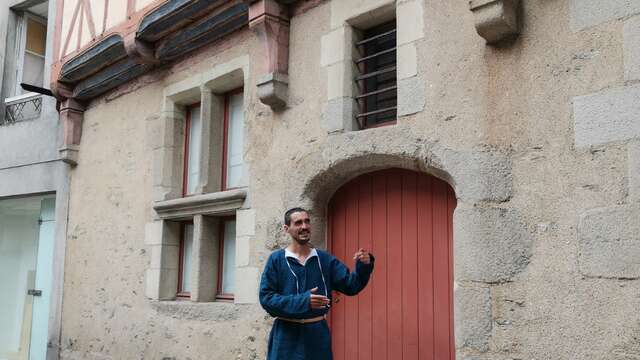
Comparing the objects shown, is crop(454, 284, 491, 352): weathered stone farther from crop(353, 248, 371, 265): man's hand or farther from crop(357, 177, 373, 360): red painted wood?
crop(357, 177, 373, 360): red painted wood

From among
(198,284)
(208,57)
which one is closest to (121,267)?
(198,284)

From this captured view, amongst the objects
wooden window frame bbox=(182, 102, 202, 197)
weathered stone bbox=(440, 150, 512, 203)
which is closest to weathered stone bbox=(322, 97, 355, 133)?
weathered stone bbox=(440, 150, 512, 203)

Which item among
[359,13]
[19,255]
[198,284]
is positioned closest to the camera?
[359,13]

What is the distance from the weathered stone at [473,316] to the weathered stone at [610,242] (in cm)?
52

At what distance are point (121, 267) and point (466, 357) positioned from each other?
377cm

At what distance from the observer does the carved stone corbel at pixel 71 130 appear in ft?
22.6

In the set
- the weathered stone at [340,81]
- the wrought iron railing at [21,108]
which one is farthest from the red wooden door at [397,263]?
the wrought iron railing at [21,108]

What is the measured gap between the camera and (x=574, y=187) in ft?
9.87

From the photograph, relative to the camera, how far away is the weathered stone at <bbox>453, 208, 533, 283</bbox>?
316 centimetres

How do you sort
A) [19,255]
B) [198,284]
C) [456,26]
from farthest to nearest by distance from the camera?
[19,255]
[198,284]
[456,26]

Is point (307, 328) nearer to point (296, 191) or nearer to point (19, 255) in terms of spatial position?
point (296, 191)

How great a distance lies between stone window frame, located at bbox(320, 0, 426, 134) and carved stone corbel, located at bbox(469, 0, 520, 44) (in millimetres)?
483

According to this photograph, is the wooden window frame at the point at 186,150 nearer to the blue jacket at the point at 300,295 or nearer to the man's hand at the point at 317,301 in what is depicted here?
the blue jacket at the point at 300,295

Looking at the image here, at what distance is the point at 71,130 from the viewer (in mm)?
6895
